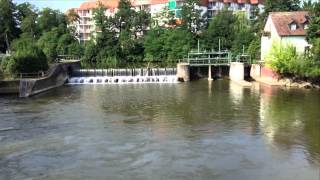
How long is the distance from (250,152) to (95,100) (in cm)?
2242

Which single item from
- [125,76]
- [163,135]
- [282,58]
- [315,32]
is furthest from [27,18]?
[163,135]

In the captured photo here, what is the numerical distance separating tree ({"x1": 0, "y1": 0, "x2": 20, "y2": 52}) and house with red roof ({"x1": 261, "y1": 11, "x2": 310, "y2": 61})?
50.3 metres

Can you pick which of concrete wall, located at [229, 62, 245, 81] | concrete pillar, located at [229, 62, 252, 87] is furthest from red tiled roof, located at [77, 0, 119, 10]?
concrete pillar, located at [229, 62, 252, 87]

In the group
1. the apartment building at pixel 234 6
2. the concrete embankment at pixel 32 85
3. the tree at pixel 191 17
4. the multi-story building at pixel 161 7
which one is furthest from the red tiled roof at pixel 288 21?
the apartment building at pixel 234 6

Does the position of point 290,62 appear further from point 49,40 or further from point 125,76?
point 49,40

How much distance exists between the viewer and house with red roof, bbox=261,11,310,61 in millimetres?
57106

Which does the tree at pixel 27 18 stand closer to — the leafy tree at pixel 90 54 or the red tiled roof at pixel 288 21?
the leafy tree at pixel 90 54

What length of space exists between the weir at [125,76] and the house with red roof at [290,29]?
502 inches

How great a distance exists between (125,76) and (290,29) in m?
20.9

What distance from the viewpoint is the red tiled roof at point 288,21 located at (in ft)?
188

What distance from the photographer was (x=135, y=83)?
196ft

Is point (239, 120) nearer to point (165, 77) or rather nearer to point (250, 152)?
point (250, 152)

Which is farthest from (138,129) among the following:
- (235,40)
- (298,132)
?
(235,40)

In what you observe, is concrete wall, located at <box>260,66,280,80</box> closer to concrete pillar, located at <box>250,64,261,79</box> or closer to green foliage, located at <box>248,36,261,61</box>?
concrete pillar, located at <box>250,64,261,79</box>
